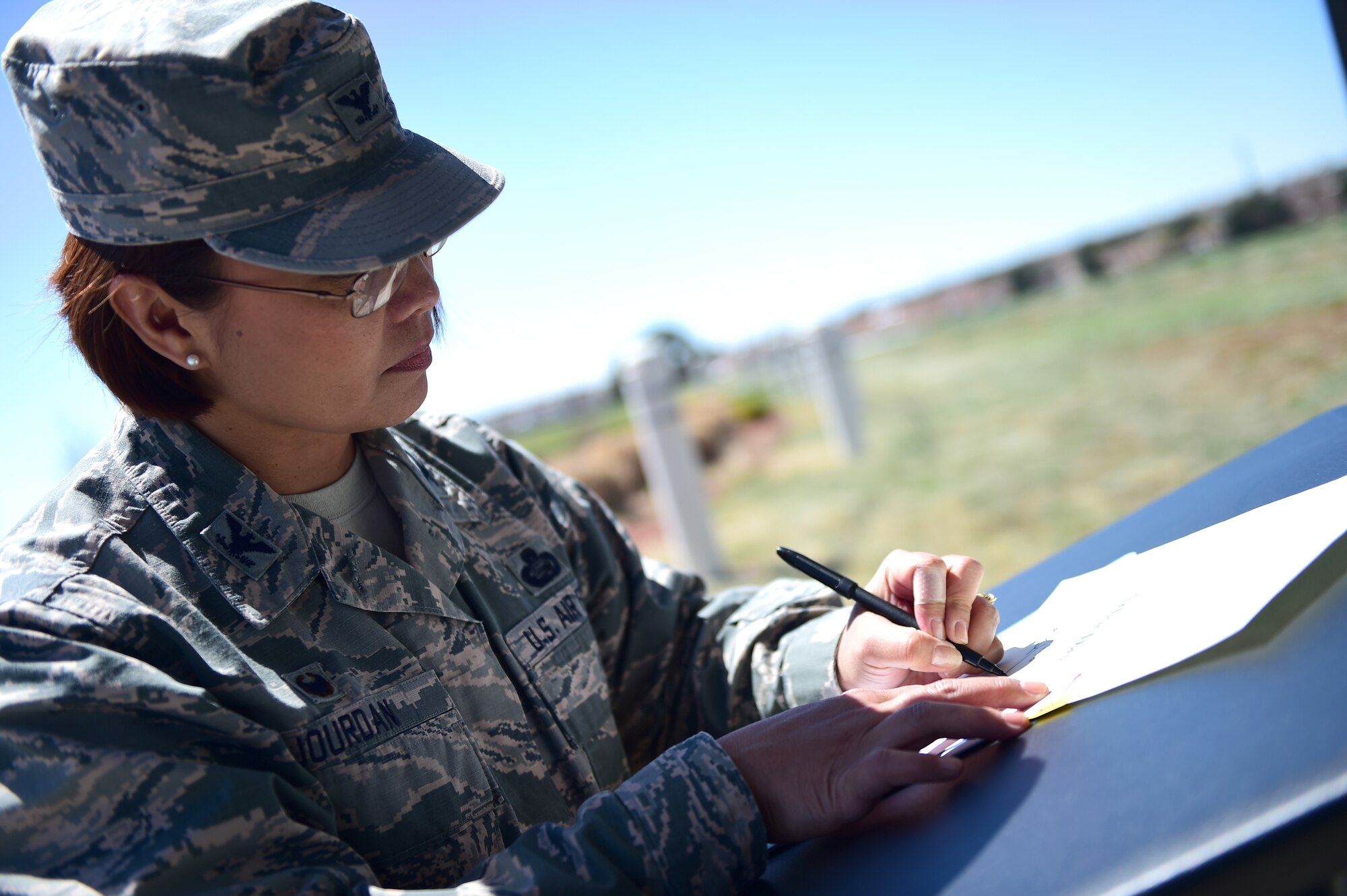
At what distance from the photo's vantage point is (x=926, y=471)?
776 cm

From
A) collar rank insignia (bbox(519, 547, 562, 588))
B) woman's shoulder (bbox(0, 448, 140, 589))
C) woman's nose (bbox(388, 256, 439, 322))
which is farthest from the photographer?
collar rank insignia (bbox(519, 547, 562, 588))

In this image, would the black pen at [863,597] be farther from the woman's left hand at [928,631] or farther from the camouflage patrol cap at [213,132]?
the camouflage patrol cap at [213,132]

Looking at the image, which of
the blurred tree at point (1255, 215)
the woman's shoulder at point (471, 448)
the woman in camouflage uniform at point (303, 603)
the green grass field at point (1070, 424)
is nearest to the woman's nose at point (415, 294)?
the woman in camouflage uniform at point (303, 603)

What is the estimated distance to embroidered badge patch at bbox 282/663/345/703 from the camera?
3.87ft

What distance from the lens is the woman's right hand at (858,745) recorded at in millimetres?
972

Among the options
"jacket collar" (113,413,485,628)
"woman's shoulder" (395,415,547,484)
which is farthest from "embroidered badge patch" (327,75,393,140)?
"woman's shoulder" (395,415,547,484)

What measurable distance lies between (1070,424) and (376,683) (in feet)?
24.5

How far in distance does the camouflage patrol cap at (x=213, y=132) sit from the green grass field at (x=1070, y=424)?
15.1 feet

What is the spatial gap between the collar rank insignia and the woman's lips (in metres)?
0.36

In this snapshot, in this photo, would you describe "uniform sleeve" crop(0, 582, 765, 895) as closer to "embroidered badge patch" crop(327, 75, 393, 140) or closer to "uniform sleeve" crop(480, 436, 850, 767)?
"uniform sleeve" crop(480, 436, 850, 767)

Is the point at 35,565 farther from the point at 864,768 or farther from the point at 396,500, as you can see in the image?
the point at 864,768

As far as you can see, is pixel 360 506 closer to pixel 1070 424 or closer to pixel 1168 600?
pixel 1168 600

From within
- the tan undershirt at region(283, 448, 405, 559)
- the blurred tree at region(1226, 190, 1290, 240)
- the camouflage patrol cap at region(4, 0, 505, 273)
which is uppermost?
the camouflage patrol cap at region(4, 0, 505, 273)

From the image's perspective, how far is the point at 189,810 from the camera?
95 centimetres
